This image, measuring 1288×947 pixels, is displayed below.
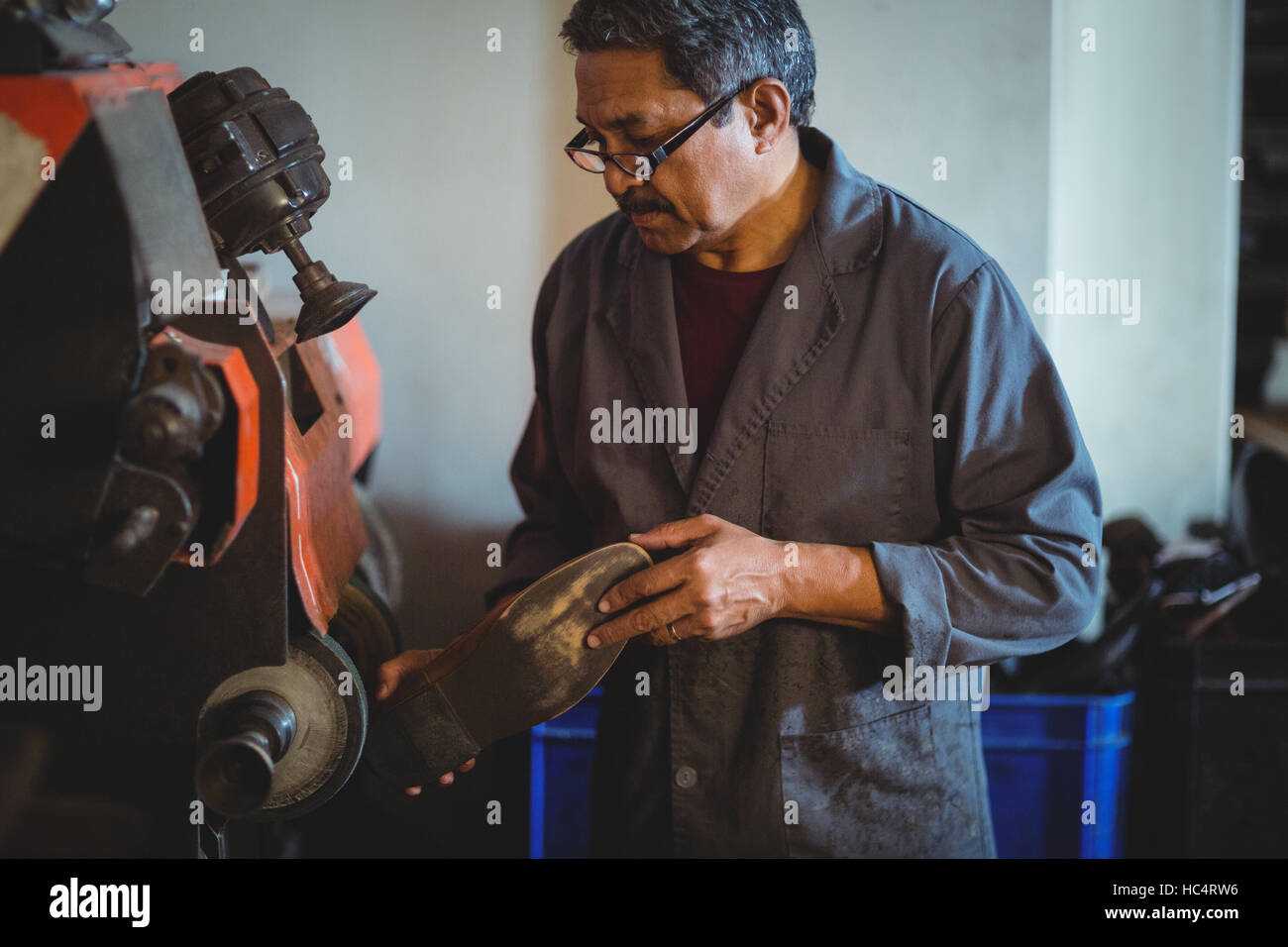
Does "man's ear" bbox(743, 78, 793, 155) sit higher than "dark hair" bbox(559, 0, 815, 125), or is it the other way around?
"dark hair" bbox(559, 0, 815, 125)

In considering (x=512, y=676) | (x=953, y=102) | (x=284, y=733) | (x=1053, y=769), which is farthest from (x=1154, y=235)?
(x=284, y=733)

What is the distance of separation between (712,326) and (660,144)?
0.24m

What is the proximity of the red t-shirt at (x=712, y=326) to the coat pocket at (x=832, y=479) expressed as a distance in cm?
11

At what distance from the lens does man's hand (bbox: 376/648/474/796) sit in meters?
1.05

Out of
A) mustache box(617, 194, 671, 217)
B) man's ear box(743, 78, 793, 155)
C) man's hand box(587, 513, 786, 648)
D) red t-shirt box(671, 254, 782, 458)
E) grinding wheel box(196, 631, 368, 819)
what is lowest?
grinding wheel box(196, 631, 368, 819)

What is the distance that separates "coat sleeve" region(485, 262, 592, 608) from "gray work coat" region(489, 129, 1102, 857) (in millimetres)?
96

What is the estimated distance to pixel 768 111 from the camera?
45.4 inches

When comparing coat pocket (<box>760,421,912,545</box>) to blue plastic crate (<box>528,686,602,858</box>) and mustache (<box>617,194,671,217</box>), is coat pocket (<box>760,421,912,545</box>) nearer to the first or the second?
mustache (<box>617,194,671,217</box>)

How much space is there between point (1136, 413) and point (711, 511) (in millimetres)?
1365

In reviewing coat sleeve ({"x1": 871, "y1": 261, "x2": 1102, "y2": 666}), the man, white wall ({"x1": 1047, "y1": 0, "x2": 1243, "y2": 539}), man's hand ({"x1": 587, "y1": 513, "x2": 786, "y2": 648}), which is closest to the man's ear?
the man

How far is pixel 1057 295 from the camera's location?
1942 mm

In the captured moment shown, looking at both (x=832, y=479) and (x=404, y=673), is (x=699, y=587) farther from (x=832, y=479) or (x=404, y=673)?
(x=404, y=673)
